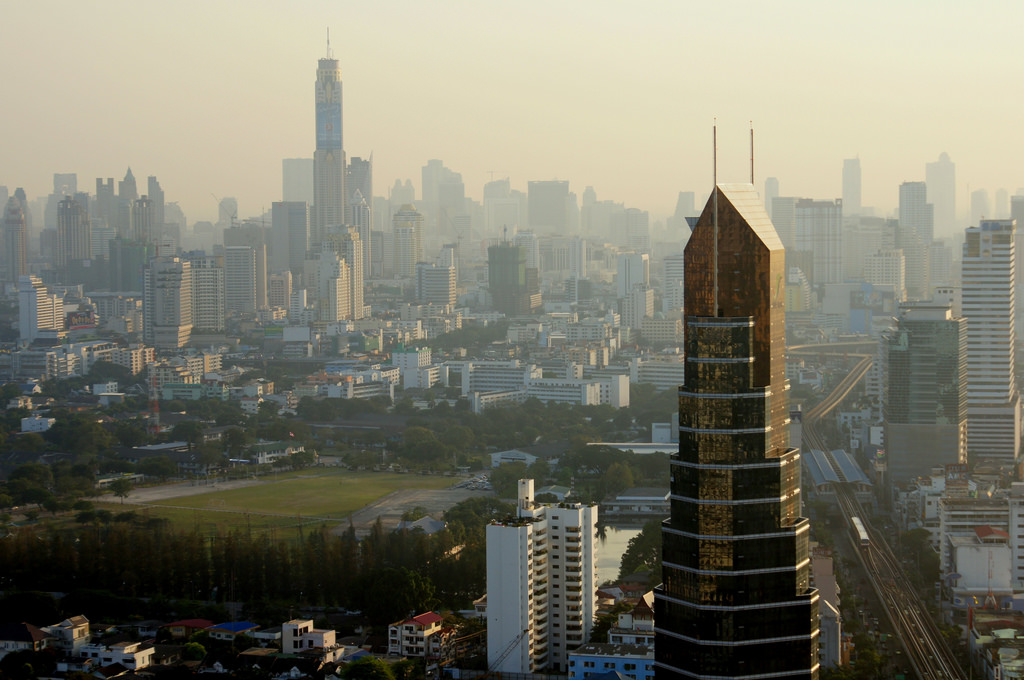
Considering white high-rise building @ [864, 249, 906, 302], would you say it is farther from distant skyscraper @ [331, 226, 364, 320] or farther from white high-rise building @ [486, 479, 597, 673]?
white high-rise building @ [486, 479, 597, 673]

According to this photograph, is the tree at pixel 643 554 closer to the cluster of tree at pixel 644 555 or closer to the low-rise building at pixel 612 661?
the cluster of tree at pixel 644 555

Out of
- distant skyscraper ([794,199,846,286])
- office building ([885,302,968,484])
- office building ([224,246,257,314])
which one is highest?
distant skyscraper ([794,199,846,286])

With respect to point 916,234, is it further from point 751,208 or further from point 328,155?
point 751,208

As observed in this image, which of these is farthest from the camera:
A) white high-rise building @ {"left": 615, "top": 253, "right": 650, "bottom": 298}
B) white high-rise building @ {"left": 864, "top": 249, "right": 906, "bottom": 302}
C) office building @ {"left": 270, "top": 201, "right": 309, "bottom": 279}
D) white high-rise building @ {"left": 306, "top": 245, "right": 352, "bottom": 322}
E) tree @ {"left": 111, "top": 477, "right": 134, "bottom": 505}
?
office building @ {"left": 270, "top": 201, "right": 309, "bottom": 279}

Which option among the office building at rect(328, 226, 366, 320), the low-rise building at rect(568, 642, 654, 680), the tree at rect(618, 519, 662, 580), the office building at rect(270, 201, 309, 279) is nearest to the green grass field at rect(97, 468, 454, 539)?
the tree at rect(618, 519, 662, 580)

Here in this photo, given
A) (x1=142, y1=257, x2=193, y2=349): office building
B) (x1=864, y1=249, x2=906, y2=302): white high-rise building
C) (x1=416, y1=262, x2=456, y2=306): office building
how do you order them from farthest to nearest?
1. (x1=416, y1=262, x2=456, y2=306): office building
2. (x1=864, y1=249, x2=906, y2=302): white high-rise building
3. (x1=142, y1=257, x2=193, y2=349): office building

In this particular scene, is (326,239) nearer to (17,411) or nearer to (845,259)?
(845,259)

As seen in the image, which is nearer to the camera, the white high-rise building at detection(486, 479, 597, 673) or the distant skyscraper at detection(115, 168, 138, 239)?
the white high-rise building at detection(486, 479, 597, 673)
